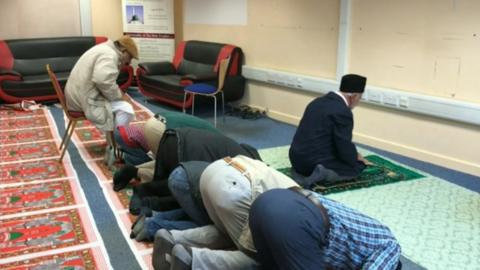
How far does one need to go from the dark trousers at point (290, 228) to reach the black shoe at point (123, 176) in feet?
6.59

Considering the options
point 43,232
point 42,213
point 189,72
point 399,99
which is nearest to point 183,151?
point 43,232

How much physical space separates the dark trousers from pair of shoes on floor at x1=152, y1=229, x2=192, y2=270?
1.52ft

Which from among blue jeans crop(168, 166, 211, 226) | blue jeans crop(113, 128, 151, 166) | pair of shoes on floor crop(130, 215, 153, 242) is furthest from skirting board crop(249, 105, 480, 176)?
pair of shoes on floor crop(130, 215, 153, 242)

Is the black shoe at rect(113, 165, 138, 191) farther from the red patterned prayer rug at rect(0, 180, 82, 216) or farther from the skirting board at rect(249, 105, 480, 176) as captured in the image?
the skirting board at rect(249, 105, 480, 176)

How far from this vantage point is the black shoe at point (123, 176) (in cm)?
357

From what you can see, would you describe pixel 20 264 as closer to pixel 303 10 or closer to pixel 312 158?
pixel 312 158

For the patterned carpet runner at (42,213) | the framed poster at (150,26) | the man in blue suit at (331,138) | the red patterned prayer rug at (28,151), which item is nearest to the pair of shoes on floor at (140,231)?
the patterned carpet runner at (42,213)

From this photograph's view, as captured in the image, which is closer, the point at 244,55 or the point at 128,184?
the point at 128,184

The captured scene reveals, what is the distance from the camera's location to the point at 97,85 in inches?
159

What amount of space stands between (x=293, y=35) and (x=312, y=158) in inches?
98.3

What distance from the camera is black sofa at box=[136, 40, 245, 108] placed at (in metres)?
6.35

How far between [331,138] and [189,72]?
378cm

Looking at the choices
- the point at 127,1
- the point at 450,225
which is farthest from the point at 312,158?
the point at 127,1

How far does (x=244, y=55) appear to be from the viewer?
22.0ft
